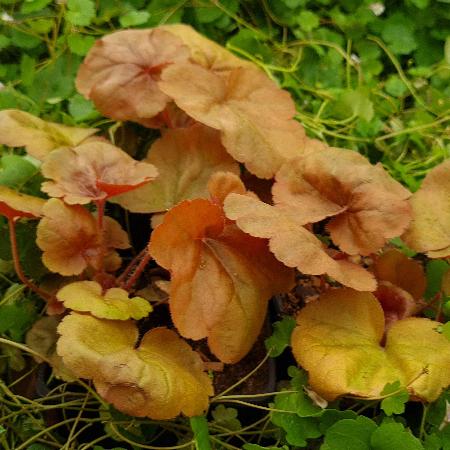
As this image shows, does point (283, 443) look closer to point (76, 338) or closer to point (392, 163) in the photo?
point (76, 338)

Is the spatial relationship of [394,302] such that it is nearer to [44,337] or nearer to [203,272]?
[203,272]

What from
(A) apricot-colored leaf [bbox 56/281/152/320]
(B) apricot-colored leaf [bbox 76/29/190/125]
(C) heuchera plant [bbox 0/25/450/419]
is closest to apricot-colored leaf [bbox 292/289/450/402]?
(C) heuchera plant [bbox 0/25/450/419]

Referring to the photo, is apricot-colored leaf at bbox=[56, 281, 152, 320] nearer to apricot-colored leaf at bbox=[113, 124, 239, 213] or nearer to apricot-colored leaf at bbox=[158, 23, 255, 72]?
apricot-colored leaf at bbox=[113, 124, 239, 213]

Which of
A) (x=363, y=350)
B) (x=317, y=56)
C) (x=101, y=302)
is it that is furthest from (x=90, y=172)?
(x=317, y=56)

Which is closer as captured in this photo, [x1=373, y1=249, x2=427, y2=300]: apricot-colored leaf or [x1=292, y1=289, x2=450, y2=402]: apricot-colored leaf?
[x1=292, y1=289, x2=450, y2=402]: apricot-colored leaf

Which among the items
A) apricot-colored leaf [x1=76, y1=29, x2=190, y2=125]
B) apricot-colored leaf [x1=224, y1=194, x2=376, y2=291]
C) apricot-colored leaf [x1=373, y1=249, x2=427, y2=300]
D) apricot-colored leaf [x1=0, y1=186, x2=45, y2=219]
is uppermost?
apricot-colored leaf [x1=224, y1=194, x2=376, y2=291]

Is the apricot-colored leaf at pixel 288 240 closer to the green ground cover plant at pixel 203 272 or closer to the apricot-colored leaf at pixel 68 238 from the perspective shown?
the green ground cover plant at pixel 203 272
